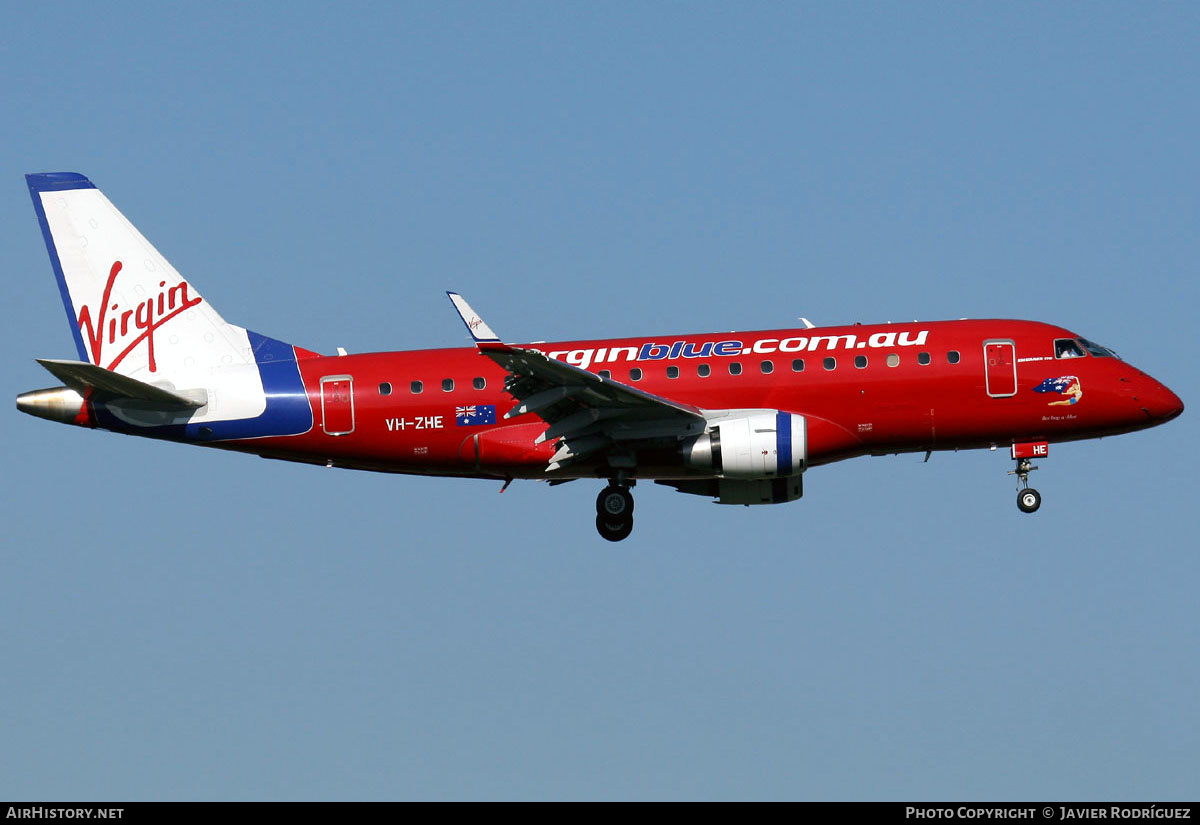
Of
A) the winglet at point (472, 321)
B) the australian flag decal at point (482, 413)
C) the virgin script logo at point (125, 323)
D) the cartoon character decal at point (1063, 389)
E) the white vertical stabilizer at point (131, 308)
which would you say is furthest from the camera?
the virgin script logo at point (125, 323)

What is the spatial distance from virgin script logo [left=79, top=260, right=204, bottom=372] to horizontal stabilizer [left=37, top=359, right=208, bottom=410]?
186 centimetres

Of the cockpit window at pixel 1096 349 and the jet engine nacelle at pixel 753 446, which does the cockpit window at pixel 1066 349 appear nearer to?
the cockpit window at pixel 1096 349

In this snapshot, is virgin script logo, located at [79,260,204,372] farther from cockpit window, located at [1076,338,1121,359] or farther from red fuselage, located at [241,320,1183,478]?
cockpit window, located at [1076,338,1121,359]

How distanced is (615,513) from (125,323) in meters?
13.5

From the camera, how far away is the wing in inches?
1480

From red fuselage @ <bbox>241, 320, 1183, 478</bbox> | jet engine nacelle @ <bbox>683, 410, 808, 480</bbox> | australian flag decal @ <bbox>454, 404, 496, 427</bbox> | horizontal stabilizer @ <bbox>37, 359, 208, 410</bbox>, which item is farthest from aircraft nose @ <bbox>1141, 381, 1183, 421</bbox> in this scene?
horizontal stabilizer @ <bbox>37, 359, 208, 410</bbox>

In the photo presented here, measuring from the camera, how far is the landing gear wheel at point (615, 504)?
40.6 metres

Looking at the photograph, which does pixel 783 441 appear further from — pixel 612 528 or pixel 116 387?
pixel 116 387

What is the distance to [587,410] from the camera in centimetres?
3944

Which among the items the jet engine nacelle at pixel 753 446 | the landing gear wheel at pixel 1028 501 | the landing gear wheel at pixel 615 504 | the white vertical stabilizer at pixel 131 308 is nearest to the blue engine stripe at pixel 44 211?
the white vertical stabilizer at pixel 131 308

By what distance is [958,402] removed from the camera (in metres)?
40.1

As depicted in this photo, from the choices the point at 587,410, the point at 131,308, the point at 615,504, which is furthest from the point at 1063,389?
the point at 131,308

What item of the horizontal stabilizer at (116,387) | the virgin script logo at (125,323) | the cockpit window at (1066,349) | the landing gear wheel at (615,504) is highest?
the virgin script logo at (125,323)

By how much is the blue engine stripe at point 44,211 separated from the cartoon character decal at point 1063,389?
2381 cm
